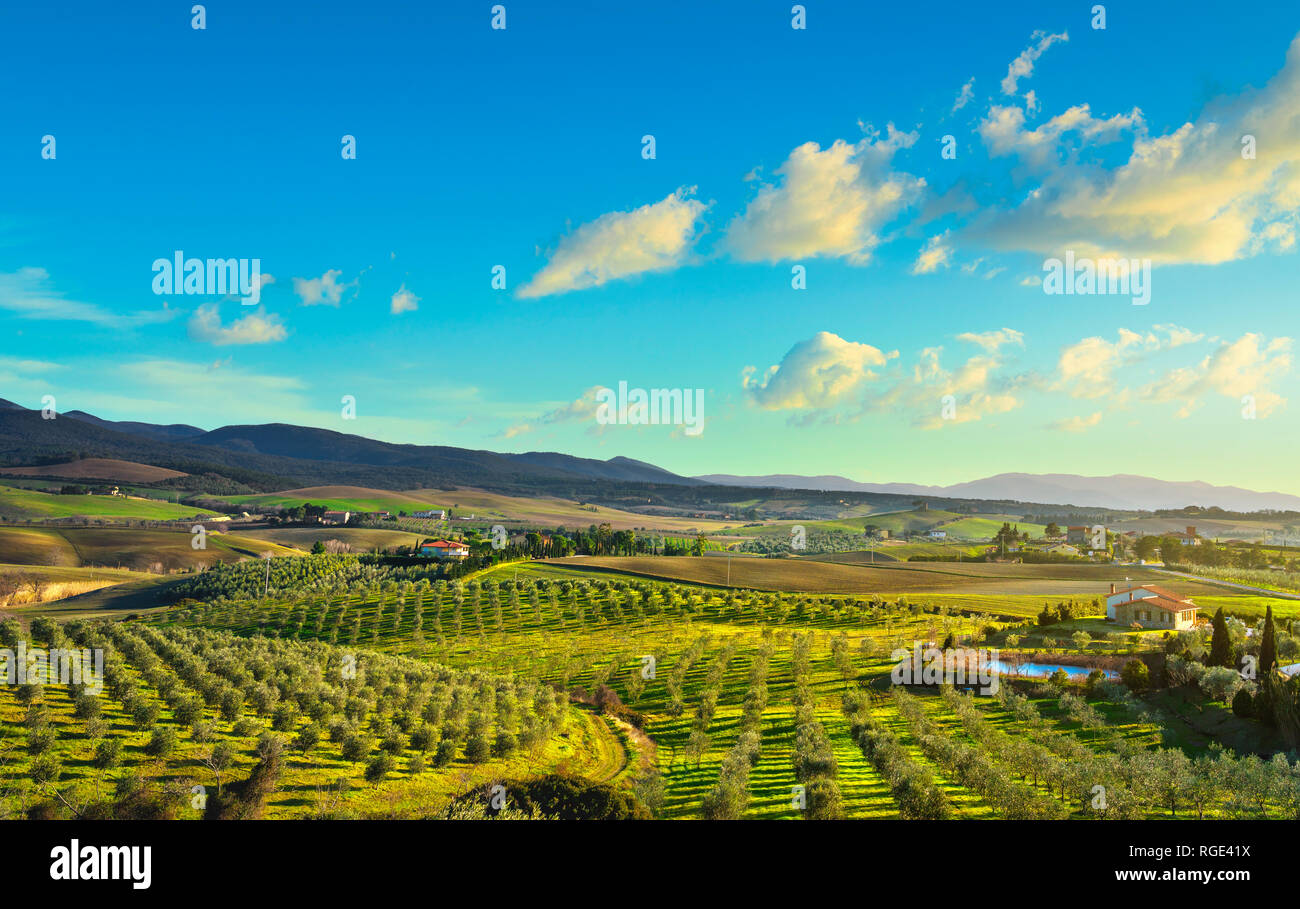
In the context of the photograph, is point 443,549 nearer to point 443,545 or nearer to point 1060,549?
point 443,545

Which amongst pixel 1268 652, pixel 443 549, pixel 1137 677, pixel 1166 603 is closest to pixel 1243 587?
pixel 1166 603

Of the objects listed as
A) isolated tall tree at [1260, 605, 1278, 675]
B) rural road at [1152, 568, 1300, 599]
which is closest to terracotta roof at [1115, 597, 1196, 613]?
isolated tall tree at [1260, 605, 1278, 675]

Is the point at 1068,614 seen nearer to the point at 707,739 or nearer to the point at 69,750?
the point at 707,739

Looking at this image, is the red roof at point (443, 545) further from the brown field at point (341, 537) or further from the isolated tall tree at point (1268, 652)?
the isolated tall tree at point (1268, 652)

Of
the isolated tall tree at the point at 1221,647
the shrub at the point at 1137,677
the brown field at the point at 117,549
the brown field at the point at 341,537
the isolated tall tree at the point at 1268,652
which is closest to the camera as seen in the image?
the isolated tall tree at the point at 1268,652

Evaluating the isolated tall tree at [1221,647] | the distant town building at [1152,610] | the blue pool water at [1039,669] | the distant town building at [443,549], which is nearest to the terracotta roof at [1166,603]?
the distant town building at [1152,610]

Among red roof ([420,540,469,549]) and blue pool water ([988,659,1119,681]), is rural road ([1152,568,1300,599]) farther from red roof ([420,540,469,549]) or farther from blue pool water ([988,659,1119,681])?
red roof ([420,540,469,549])
